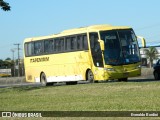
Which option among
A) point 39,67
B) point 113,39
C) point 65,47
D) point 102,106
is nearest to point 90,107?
point 102,106

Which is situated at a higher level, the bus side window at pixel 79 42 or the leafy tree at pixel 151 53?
the leafy tree at pixel 151 53

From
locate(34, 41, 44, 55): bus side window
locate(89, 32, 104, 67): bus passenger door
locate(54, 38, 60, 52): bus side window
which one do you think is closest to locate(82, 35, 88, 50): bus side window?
locate(89, 32, 104, 67): bus passenger door

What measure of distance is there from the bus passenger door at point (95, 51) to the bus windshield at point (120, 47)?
0.46 meters

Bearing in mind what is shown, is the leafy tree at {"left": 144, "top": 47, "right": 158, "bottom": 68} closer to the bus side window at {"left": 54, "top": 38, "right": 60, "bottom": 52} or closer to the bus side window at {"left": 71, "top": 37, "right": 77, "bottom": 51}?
the bus side window at {"left": 54, "top": 38, "right": 60, "bottom": 52}

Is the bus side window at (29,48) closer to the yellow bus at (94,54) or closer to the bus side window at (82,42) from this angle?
the yellow bus at (94,54)

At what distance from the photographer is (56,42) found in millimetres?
35781

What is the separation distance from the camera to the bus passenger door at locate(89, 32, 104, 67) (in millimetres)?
32156

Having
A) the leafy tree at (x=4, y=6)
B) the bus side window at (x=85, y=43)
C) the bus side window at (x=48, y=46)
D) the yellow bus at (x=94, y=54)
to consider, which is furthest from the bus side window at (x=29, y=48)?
the leafy tree at (x=4, y=6)

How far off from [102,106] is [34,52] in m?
24.1

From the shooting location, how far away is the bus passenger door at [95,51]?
32156mm

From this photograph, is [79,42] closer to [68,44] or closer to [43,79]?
[68,44]

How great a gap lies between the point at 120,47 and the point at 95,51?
165cm

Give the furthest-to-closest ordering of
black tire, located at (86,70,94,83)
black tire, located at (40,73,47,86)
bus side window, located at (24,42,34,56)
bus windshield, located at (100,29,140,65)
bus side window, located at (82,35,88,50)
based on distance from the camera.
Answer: bus side window, located at (24,42,34,56), black tire, located at (40,73,47,86), bus side window, located at (82,35,88,50), black tire, located at (86,70,94,83), bus windshield, located at (100,29,140,65)

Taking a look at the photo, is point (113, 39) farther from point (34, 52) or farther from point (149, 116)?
point (149, 116)
